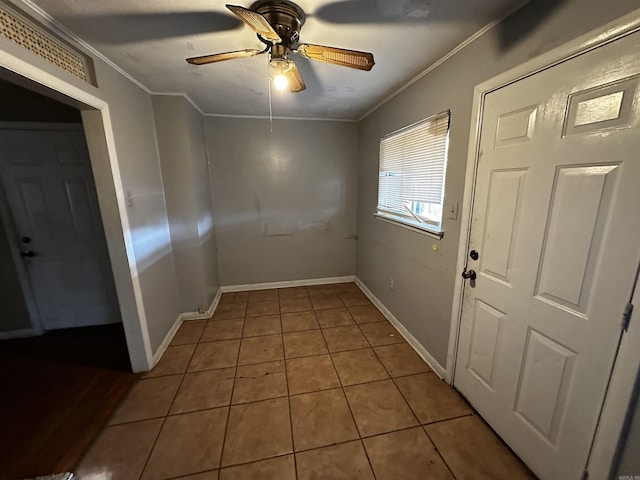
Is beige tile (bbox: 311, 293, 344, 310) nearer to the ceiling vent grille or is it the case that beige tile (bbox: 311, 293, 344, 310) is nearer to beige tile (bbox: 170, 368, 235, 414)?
beige tile (bbox: 170, 368, 235, 414)

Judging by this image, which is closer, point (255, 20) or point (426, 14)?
point (255, 20)

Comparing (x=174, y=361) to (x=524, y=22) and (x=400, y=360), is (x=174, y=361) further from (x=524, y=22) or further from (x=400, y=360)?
(x=524, y=22)

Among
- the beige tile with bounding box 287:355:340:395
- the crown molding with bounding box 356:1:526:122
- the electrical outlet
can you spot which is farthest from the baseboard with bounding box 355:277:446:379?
the crown molding with bounding box 356:1:526:122

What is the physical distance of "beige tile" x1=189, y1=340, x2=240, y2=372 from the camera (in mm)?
2096

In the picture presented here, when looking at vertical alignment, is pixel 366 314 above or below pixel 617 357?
below

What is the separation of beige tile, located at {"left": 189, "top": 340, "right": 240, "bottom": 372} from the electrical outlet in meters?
2.09

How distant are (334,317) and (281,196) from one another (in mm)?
1735

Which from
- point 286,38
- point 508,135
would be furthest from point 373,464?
point 286,38

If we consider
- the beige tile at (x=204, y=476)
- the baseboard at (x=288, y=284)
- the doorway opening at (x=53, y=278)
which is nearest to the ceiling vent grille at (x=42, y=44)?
the doorway opening at (x=53, y=278)

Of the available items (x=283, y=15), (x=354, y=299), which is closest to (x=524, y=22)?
(x=283, y=15)

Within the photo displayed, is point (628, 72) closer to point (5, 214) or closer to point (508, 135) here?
point (508, 135)

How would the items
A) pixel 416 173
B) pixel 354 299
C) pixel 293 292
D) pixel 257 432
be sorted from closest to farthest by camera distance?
pixel 257 432 → pixel 416 173 → pixel 354 299 → pixel 293 292

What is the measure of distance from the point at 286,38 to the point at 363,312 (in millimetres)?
2635

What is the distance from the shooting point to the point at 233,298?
3348mm
